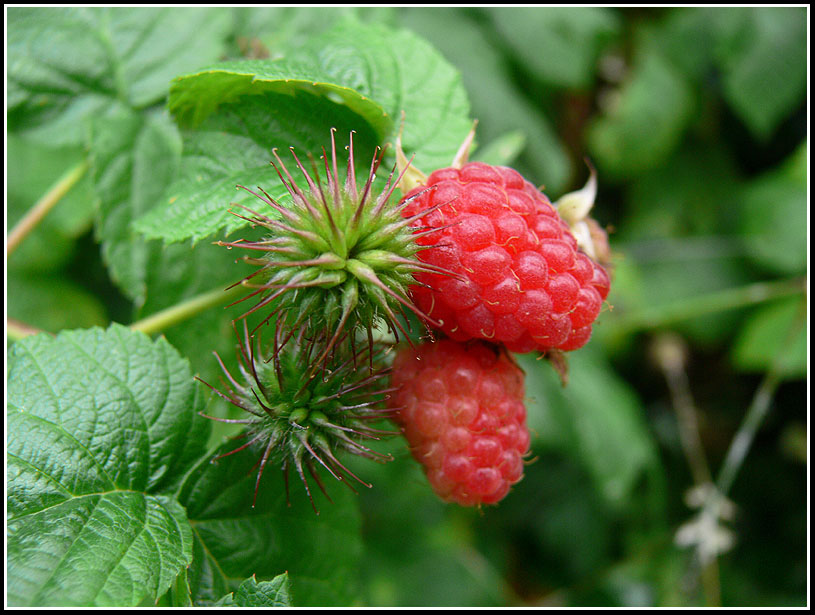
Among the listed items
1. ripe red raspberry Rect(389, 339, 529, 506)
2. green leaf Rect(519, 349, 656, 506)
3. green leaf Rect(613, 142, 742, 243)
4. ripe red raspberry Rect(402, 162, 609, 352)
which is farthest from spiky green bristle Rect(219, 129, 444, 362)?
green leaf Rect(613, 142, 742, 243)

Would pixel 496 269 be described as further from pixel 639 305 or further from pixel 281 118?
pixel 639 305

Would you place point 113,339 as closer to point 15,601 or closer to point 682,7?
point 15,601

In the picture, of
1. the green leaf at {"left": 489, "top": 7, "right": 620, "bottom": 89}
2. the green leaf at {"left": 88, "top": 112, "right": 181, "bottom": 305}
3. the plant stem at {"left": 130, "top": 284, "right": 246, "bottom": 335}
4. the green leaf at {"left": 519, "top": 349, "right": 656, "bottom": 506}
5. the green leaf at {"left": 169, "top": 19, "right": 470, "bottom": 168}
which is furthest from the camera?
the green leaf at {"left": 489, "top": 7, "right": 620, "bottom": 89}

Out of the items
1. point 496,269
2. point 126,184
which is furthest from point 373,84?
point 126,184

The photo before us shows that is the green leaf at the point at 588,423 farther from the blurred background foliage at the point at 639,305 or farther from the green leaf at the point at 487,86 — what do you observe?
the green leaf at the point at 487,86

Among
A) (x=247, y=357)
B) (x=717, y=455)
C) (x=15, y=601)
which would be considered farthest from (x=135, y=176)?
(x=717, y=455)

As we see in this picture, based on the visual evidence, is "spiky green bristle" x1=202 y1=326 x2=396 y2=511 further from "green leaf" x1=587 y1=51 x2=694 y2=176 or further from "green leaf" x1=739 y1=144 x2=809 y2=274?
"green leaf" x1=739 y1=144 x2=809 y2=274
